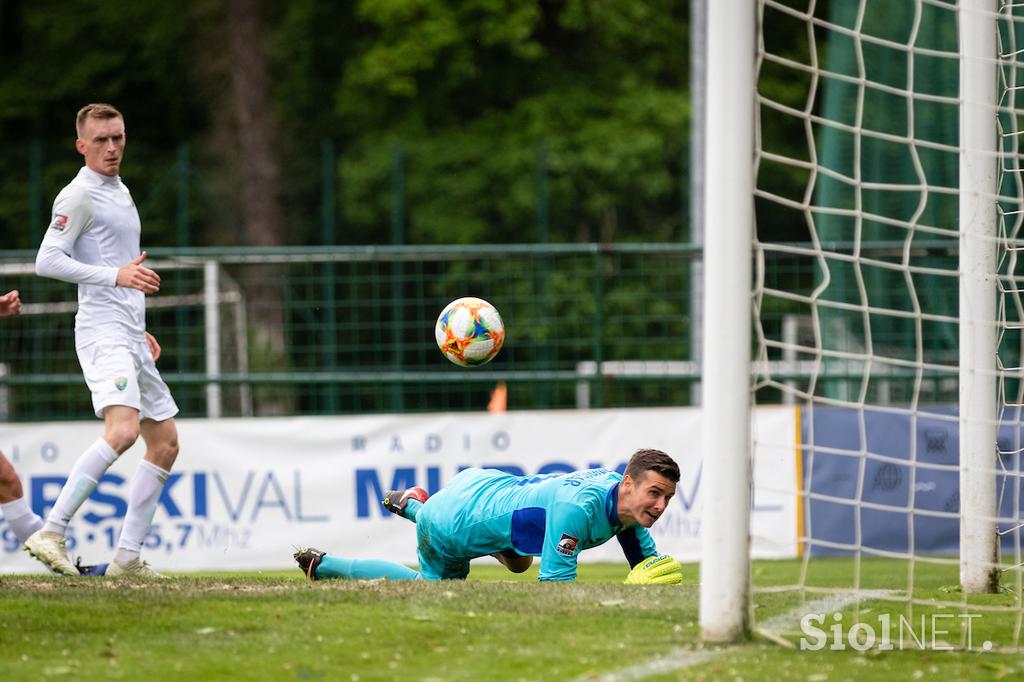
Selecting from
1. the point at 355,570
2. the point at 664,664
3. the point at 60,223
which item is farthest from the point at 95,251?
the point at 664,664

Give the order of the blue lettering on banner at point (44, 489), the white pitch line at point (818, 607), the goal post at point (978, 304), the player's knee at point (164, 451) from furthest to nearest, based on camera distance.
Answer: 1. the blue lettering on banner at point (44, 489)
2. the player's knee at point (164, 451)
3. the goal post at point (978, 304)
4. the white pitch line at point (818, 607)

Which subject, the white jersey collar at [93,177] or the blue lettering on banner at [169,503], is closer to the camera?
the white jersey collar at [93,177]

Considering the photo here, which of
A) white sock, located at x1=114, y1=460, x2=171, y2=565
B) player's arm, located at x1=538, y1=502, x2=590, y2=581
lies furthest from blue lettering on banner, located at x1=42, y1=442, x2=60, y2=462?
player's arm, located at x1=538, y1=502, x2=590, y2=581

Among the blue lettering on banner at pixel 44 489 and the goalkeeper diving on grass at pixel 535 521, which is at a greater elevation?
the goalkeeper diving on grass at pixel 535 521

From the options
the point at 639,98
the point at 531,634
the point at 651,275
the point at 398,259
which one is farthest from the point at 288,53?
the point at 531,634

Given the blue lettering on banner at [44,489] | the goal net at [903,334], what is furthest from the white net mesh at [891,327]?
the blue lettering on banner at [44,489]

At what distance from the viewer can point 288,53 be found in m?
28.4

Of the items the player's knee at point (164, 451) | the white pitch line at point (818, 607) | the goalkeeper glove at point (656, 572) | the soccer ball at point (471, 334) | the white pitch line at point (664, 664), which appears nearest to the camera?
the white pitch line at point (664, 664)

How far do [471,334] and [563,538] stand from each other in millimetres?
1905

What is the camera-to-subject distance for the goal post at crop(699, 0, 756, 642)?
16.5 ft

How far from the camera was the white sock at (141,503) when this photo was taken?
24.8 feet

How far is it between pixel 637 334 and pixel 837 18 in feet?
15.0

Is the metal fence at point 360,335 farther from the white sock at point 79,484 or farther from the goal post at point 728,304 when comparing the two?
the goal post at point 728,304

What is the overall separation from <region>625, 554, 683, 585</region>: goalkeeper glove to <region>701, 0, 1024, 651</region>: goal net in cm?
70
